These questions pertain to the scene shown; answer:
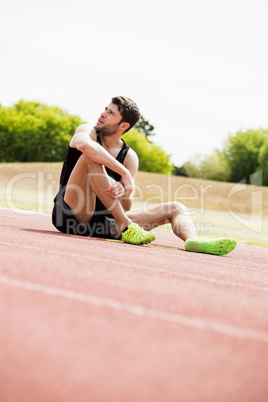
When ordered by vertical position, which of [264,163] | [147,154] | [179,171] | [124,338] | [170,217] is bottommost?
[124,338]

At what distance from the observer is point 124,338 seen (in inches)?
71.7

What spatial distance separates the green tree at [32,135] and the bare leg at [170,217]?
49249 millimetres

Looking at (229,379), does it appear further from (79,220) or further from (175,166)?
(175,166)

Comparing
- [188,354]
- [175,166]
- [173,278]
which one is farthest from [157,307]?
[175,166]

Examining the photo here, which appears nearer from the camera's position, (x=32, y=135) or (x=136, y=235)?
(x=136, y=235)

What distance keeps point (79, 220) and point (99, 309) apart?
3086 millimetres

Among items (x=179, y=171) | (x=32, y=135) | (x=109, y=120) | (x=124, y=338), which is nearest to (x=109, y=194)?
(x=109, y=120)

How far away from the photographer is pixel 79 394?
1.52m

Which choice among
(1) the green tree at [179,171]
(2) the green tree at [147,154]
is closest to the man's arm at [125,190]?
(2) the green tree at [147,154]

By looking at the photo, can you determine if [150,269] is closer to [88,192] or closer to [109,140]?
[88,192]

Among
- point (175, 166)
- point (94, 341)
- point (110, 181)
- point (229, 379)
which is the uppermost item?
point (175, 166)

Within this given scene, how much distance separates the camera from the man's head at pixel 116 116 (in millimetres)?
5098

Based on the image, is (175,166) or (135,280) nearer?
(135,280)

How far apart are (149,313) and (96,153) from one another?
2667 mm
